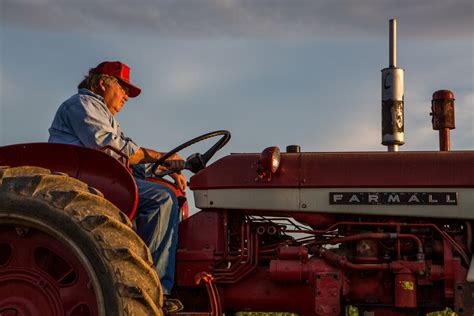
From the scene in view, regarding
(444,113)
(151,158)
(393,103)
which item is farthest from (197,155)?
(444,113)

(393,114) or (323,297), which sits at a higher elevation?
(393,114)

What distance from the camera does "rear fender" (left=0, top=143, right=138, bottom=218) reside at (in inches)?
188

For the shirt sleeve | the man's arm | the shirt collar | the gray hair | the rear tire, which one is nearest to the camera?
the rear tire

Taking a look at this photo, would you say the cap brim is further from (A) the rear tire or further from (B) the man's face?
(A) the rear tire

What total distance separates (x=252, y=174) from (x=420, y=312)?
1.51m

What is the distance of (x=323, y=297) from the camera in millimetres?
4875

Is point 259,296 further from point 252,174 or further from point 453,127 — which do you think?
point 453,127

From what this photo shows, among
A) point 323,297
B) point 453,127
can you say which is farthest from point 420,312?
point 453,127

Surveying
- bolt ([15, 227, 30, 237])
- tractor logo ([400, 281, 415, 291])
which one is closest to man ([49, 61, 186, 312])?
bolt ([15, 227, 30, 237])

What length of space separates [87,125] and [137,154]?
46 cm

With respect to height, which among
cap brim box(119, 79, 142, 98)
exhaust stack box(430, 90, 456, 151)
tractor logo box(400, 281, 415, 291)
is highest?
cap brim box(119, 79, 142, 98)

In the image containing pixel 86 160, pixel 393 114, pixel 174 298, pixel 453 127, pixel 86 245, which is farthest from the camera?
pixel 393 114

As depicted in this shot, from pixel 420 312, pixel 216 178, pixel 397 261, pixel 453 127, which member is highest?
pixel 453 127

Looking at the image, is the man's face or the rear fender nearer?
the rear fender
